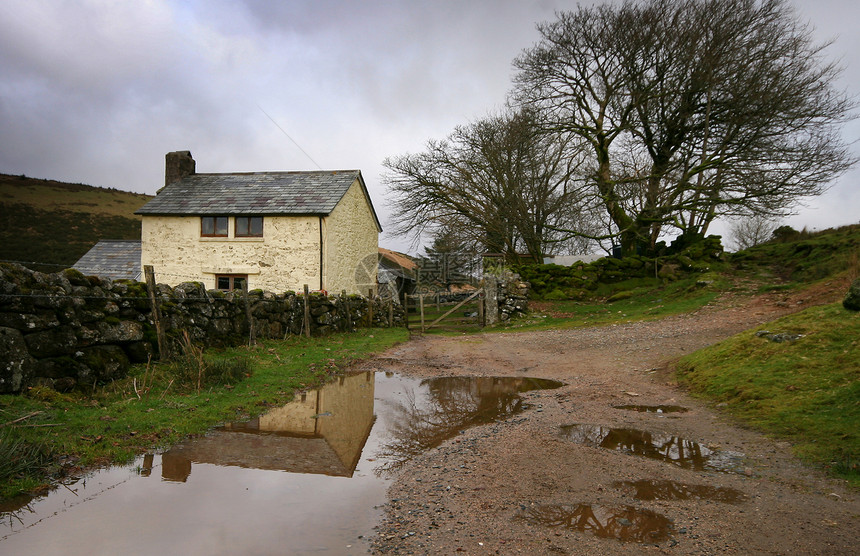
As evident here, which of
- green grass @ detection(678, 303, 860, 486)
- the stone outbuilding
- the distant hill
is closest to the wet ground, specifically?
green grass @ detection(678, 303, 860, 486)

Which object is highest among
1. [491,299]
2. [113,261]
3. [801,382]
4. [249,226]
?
[249,226]

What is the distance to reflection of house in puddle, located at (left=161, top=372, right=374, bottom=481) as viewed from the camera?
16.8 feet

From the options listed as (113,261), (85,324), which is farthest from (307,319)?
(113,261)

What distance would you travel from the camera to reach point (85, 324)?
24.6 feet

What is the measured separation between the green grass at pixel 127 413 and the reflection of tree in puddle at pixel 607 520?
413cm

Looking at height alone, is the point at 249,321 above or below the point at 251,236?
below

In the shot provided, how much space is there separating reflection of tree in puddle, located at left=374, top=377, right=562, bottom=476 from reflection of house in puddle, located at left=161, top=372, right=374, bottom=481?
41 cm

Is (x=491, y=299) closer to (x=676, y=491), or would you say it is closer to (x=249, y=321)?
(x=249, y=321)

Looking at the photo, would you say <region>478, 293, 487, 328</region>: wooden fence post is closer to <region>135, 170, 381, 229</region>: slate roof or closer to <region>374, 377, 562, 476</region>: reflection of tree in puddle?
<region>135, 170, 381, 229</region>: slate roof

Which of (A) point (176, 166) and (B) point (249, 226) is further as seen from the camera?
(A) point (176, 166)

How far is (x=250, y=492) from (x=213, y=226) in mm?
20057

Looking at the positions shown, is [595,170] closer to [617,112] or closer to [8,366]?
[617,112]

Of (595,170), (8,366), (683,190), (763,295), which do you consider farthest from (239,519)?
(595,170)

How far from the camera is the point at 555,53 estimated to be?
22406 millimetres
